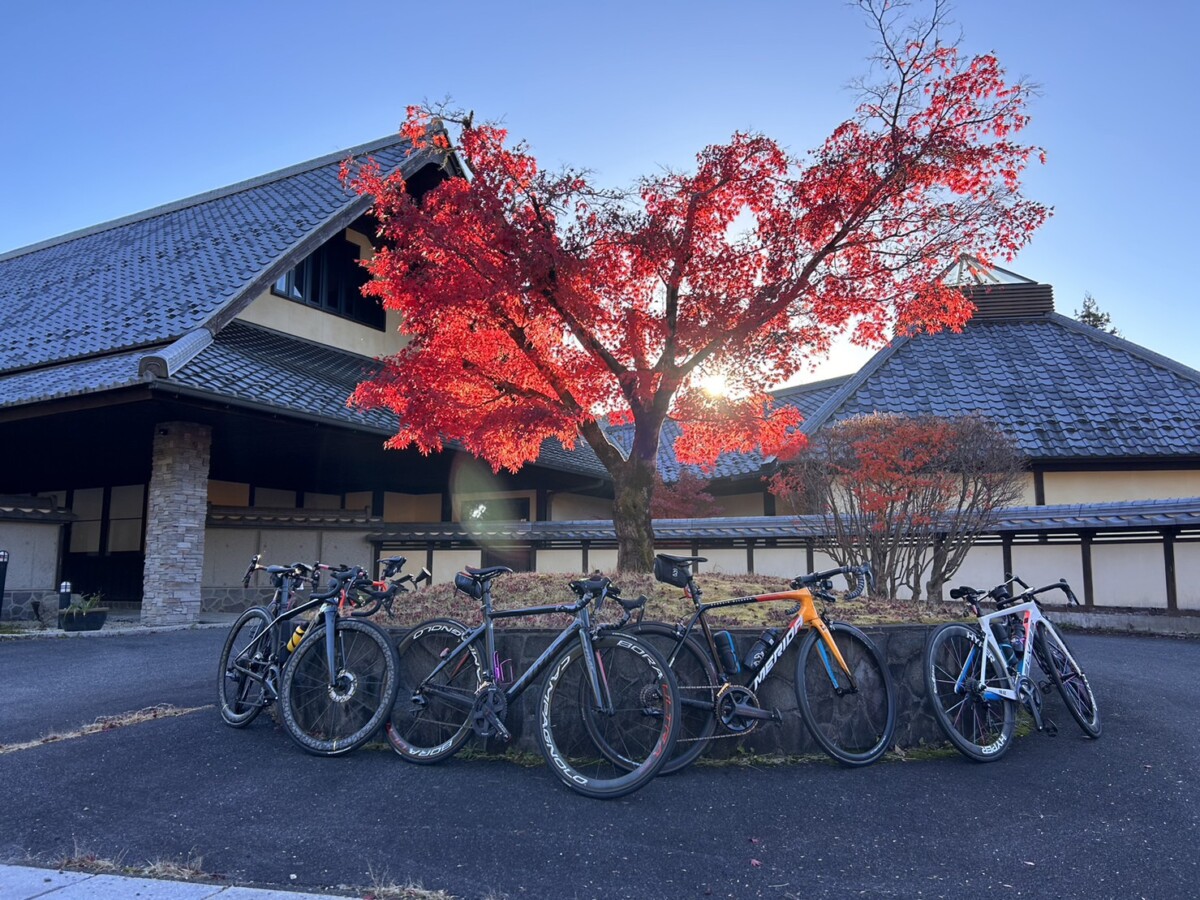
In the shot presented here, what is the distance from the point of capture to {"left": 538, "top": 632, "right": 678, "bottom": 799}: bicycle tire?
3688mm

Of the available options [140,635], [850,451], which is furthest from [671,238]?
[140,635]

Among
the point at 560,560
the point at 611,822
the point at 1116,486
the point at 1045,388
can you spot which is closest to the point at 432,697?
the point at 611,822

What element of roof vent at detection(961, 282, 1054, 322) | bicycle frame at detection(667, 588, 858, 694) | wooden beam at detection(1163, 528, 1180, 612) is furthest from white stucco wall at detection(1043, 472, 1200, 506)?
bicycle frame at detection(667, 588, 858, 694)

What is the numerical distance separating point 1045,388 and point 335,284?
13953 millimetres

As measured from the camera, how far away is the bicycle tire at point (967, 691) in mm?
4332

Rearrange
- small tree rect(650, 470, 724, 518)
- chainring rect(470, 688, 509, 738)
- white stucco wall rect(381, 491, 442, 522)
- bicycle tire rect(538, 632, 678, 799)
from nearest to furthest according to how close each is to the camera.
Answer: bicycle tire rect(538, 632, 678, 799) → chainring rect(470, 688, 509, 738) → small tree rect(650, 470, 724, 518) → white stucco wall rect(381, 491, 442, 522)

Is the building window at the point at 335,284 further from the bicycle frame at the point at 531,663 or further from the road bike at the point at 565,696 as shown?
the bicycle frame at the point at 531,663

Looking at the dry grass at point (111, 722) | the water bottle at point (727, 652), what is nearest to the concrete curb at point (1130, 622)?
the water bottle at point (727, 652)

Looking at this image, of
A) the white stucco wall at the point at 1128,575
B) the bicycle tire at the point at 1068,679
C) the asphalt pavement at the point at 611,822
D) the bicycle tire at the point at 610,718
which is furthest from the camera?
the white stucco wall at the point at 1128,575

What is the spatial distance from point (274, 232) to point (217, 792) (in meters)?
12.1

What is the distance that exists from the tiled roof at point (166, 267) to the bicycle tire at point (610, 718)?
900 centimetres

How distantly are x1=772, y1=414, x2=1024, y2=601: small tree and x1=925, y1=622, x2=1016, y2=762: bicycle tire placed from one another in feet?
15.2

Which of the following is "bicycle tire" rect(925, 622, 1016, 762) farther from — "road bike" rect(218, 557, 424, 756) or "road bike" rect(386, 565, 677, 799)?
"road bike" rect(218, 557, 424, 756)

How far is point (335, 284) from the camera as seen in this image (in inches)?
590
